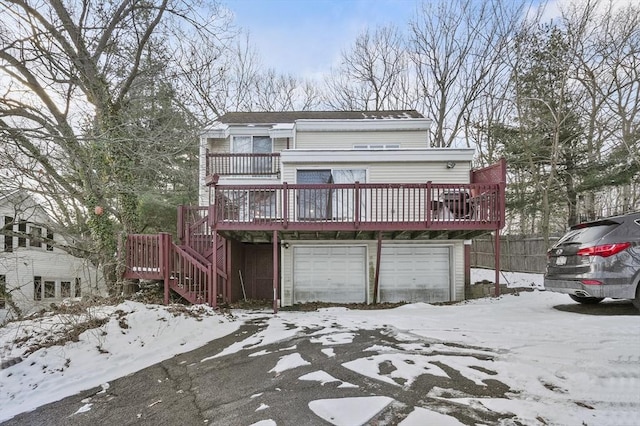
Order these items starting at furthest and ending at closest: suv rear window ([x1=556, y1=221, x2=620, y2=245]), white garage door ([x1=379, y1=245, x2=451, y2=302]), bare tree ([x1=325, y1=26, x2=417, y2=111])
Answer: bare tree ([x1=325, y1=26, x2=417, y2=111]), white garage door ([x1=379, y1=245, x2=451, y2=302]), suv rear window ([x1=556, y1=221, x2=620, y2=245])

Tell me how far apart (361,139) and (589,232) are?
843cm

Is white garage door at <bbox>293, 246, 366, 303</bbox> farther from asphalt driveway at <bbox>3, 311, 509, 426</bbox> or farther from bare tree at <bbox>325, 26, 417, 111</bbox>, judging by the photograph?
bare tree at <bbox>325, 26, 417, 111</bbox>

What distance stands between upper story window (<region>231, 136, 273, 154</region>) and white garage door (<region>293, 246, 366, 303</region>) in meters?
4.85

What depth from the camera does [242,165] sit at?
12984 millimetres

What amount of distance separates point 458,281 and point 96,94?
1127cm

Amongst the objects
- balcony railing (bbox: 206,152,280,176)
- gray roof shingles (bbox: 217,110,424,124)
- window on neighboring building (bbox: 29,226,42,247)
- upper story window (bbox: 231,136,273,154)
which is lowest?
window on neighboring building (bbox: 29,226,42,247)

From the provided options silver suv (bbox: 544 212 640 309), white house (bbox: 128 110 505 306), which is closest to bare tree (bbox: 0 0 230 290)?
white house (bbox: 128 110 505 306)

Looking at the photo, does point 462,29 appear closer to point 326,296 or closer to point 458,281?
point 458,281

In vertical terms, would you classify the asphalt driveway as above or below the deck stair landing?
below

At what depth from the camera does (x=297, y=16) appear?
1348 cm

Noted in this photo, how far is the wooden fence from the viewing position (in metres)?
14.9

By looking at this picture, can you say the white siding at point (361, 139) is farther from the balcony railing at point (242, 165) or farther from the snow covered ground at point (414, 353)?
the snow covered ground at point (414, 353)

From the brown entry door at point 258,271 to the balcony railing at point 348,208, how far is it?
2.93 meters

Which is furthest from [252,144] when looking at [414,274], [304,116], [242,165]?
[414,274]
